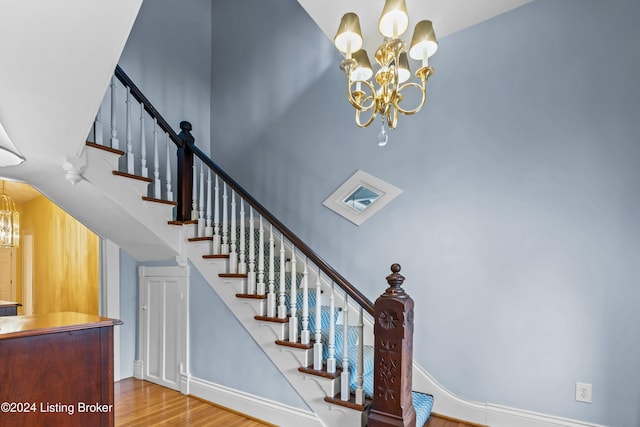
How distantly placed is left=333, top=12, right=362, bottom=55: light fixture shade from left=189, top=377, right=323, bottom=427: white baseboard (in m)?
2.32

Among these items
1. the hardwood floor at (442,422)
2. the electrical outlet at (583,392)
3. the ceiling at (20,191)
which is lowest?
the hardwood floor at (442,422)

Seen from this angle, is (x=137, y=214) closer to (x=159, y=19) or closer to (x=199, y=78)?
(x=199, y=78)

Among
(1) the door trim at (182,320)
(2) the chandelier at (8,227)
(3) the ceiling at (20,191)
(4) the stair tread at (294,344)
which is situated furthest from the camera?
(3) the ceiling at (20,191)

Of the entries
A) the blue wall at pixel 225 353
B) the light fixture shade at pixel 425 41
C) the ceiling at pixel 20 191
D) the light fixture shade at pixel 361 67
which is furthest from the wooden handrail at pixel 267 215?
the ceiling at pixel 20 191

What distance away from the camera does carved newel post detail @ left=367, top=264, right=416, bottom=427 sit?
76.1 inches

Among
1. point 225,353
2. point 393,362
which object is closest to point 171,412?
point 225,353

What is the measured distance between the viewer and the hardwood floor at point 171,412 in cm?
256

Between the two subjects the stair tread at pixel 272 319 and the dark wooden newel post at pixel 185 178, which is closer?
the stair tread at pixel 272 319

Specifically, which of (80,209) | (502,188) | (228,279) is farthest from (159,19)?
(502,188)

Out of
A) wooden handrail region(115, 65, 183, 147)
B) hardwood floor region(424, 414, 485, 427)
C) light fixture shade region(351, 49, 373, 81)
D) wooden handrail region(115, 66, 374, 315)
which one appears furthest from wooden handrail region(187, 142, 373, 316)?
light fixture shade region(351, 49, 373, 81)

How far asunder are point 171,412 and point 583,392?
288cm

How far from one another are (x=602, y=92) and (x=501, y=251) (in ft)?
3.87

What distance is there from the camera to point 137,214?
2.89 metres

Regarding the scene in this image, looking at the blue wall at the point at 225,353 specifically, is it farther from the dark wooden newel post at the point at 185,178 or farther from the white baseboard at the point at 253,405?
the dark wooden newel post at the point at 185,178
